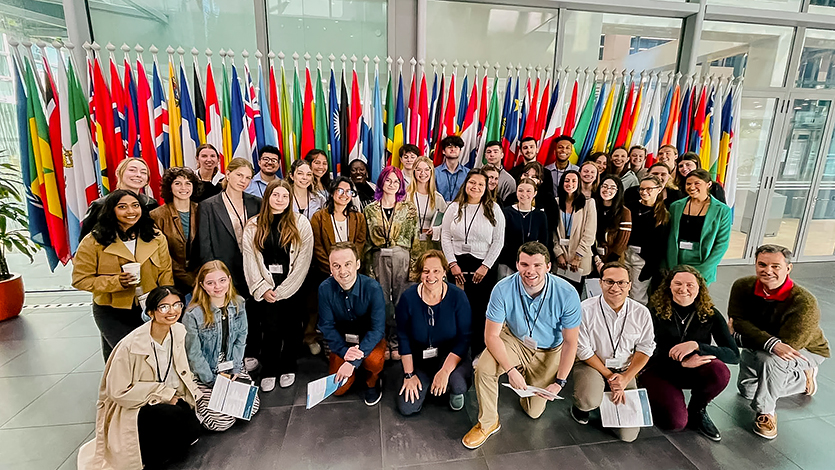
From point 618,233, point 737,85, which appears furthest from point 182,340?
point 737,85

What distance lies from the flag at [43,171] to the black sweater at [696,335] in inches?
202

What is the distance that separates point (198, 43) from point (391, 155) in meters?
2.48

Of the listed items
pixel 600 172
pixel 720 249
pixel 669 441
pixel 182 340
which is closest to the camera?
pixel 182 340

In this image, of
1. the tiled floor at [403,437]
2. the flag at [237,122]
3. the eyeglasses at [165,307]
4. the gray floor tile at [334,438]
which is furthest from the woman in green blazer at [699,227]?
the flag at [237,122]

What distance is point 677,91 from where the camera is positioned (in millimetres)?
4605

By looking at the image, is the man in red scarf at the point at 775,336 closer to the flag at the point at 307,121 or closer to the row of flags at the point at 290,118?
the row of flags at the point at 290,118

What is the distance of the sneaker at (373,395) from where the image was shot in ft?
8.71

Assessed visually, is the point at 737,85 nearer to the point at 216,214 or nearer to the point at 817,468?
the point at 817,468

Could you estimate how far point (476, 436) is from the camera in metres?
2.29

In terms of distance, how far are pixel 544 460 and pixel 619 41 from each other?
523 centimetres

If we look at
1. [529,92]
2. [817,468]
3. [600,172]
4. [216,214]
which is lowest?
[817,468]

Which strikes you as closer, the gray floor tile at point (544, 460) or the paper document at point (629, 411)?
the gray floor tile at point (544, 460)

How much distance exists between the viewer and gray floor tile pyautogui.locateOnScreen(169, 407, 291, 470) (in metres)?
2.12

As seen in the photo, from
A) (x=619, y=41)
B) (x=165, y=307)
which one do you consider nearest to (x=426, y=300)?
(x=165, y=307)
